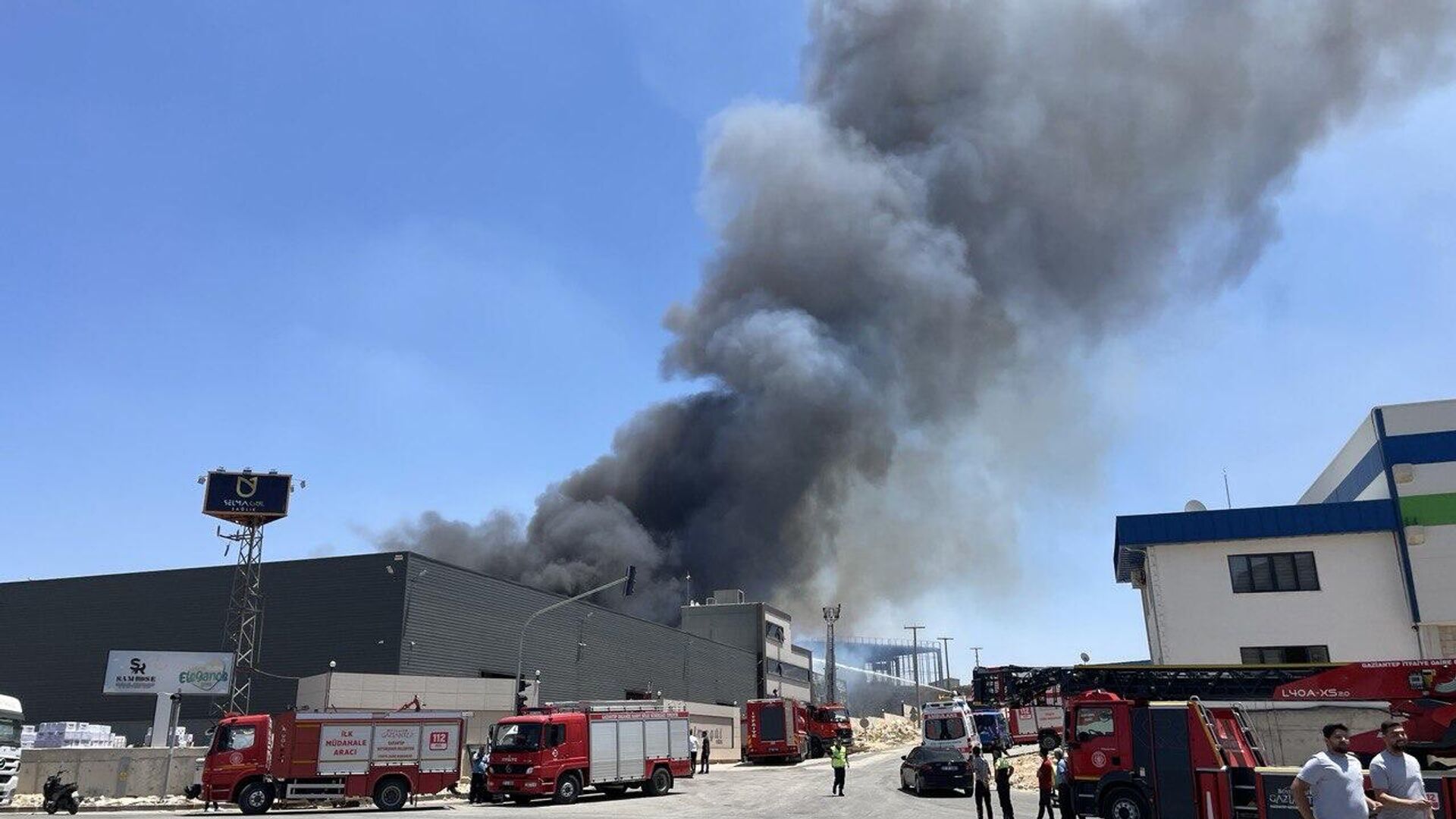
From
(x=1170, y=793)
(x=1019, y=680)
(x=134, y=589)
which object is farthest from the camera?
(x=134, y=589)

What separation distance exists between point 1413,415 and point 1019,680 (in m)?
21.0

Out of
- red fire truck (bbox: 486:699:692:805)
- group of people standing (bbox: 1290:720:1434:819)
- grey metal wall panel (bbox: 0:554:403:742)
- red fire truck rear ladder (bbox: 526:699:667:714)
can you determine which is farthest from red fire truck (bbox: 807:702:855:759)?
group of people standing (bbox: 1290:720:1434:819)

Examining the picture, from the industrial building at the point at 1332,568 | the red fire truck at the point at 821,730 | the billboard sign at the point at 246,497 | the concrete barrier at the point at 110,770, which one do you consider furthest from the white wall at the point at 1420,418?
the billboard sign at the point at 246,497

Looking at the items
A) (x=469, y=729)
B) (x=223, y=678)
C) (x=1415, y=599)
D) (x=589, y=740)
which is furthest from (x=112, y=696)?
(x=1415, y=599)

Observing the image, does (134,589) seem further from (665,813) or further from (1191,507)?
(1191,507)

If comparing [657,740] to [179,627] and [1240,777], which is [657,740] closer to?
[1240,777]

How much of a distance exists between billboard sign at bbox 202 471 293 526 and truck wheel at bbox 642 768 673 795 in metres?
24.4

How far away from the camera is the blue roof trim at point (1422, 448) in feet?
113

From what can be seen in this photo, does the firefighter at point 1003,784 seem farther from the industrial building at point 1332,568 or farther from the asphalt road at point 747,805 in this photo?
the industrial building at point 1332,568

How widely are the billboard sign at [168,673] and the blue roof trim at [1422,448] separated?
152 ft

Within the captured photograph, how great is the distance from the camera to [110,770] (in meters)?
28.4

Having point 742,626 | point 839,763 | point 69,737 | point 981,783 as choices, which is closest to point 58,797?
point 69,737

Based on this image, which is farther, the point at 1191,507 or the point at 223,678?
the point at 1191,507

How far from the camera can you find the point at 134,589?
154ft
